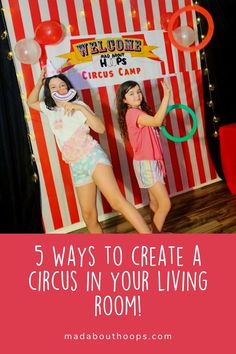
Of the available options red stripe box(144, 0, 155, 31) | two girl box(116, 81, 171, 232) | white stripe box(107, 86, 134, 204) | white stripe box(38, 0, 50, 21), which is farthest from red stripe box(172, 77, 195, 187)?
white stripe box(38, 0, 50, 21)

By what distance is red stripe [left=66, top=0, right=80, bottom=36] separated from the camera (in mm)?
3156

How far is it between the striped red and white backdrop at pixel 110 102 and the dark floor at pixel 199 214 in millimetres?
161

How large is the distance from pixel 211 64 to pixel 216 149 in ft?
2.83

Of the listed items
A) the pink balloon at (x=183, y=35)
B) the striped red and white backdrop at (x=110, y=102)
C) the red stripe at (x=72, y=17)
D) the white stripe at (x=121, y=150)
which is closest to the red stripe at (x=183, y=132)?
the striped red and white backdrop at (x=110, y=102)

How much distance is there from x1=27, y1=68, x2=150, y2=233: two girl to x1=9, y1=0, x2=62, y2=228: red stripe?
26.4 inches

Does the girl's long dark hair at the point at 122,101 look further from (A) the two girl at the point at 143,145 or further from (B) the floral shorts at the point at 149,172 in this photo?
(B) the floral shorts at the point at 149,172

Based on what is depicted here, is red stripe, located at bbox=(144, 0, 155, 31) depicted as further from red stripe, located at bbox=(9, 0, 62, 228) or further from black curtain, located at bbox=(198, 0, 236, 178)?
red stripe, located at bbox=(9, 0, 62, 228)

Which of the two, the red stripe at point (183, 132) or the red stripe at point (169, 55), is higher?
the red stripe at point (169, 55)

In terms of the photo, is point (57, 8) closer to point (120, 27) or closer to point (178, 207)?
point (120, 27)

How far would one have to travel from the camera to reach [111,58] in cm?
336

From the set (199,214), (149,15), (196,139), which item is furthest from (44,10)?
(199,214)

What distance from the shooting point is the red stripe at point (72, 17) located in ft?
10.4

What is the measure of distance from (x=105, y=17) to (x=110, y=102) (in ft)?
2.45

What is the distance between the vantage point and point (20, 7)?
9.73ft
